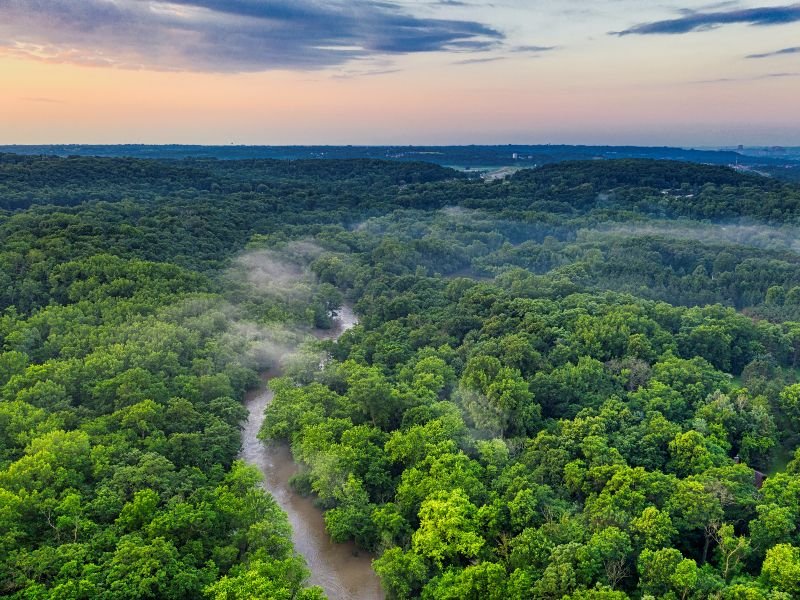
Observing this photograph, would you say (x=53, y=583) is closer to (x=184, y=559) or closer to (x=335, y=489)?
(x=184, y=559)

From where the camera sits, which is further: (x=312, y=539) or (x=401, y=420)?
(x=401, y=420)

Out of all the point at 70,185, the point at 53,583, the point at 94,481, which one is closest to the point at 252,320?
the point at 94,481

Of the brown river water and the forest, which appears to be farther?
the brown river water

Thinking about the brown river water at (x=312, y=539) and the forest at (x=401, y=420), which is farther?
the brown river water at (x=312, y=539)

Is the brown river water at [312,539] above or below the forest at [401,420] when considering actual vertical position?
below

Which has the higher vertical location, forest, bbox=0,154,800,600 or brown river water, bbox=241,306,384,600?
forest, bbox=0,154,800,600
